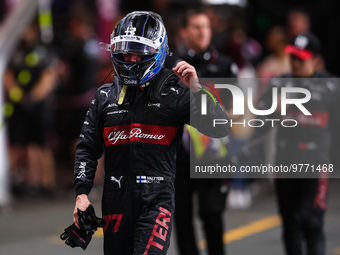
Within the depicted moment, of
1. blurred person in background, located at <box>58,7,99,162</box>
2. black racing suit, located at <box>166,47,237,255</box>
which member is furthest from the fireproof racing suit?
blurred person in background, located at <box>58,7,99,162</box>

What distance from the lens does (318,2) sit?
16.0 meters

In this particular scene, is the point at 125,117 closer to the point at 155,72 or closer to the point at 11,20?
the point at 155,72

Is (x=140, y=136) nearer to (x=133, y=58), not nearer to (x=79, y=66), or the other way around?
(x=133, y=58)

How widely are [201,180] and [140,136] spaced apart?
216 centimetres

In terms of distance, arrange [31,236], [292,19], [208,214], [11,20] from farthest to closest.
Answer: [292,19] → [11,20] → [31,236] → [208,214]

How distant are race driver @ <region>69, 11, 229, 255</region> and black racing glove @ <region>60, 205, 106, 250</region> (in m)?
0.05

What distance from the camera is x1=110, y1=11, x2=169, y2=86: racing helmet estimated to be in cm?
475

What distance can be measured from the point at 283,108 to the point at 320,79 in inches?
16.4

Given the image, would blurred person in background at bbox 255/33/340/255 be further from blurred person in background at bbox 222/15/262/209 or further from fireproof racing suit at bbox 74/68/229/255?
blurred person in background at bbox 222/15/262/209

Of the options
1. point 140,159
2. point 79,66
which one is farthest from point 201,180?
point 79,66

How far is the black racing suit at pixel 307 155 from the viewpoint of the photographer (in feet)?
22.3

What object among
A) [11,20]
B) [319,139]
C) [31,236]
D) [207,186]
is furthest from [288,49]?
[11,20]

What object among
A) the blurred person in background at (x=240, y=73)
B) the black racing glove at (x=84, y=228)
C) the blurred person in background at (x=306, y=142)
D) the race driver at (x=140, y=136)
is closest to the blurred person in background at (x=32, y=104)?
the blurred person in background at (x=240, y=73)

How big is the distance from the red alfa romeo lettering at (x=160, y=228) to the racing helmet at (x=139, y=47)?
82 cm
